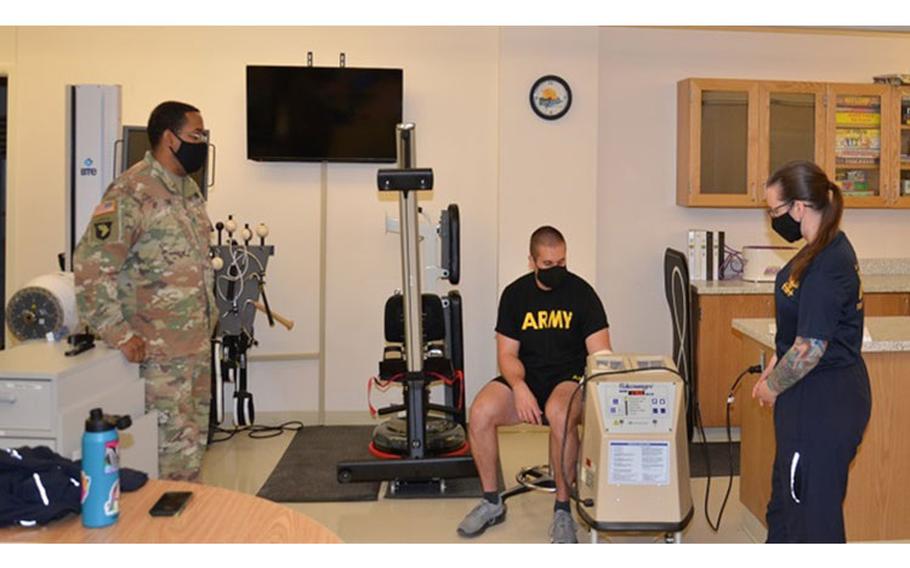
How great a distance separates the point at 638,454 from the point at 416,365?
4.25ft

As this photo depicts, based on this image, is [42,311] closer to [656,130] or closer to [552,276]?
[552,276]

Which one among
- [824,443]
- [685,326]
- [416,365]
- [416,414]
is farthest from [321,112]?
[824,443]

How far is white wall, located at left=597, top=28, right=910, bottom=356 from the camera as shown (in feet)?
17.6

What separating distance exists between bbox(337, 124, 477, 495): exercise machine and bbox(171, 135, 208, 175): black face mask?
2.68 feet

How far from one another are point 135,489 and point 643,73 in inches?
171

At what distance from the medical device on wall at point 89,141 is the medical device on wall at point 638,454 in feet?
7.92

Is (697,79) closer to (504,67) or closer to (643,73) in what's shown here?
(643,73)

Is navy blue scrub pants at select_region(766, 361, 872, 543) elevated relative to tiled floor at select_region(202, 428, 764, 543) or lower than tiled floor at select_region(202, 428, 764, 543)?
elevated

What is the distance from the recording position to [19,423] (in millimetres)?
2496

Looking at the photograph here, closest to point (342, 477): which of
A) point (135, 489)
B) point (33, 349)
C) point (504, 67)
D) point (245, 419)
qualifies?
point (245, 419)

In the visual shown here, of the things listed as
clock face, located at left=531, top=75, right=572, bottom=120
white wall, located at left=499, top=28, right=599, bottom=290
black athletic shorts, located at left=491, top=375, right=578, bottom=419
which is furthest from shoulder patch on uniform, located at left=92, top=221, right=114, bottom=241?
clock face, located at left=531, top=75, right=572, bottom=120

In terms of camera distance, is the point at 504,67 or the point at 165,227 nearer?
the point at 165,227

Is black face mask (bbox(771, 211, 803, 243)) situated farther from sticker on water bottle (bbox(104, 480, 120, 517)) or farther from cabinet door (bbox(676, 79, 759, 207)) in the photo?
cabinet door (bbox(676, 79, 759, 207))
